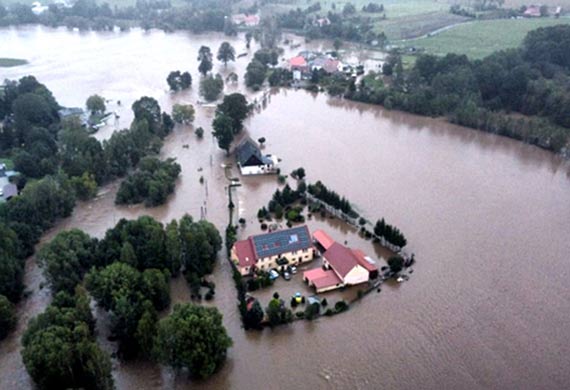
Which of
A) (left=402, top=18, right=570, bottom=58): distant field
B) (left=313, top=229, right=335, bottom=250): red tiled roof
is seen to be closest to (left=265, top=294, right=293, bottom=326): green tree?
(left=313, top=229, right=335, bottom=250): red tiled roof

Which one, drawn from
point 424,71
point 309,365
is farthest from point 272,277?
point 424,71

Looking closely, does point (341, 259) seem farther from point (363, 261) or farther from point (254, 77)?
point (254, 77)

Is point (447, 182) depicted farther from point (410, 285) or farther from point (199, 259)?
point (199, 259)

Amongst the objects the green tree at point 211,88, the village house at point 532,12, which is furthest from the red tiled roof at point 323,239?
the village house at point 532,12

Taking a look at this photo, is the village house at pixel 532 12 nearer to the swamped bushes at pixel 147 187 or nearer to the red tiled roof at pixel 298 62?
the red tiled roof at pixel 298 62

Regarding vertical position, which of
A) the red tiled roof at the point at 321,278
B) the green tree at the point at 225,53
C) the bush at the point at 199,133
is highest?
the green tree at the point at 225,53

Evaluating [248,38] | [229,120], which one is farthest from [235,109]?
[248,38]

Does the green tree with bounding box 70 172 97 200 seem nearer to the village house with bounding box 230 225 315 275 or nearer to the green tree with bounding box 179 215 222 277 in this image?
the green tree with bounding box 179 215 222 277

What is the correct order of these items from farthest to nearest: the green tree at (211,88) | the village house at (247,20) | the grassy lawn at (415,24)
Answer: the village house at (247,20), the grassy lawn at (415,24), the green tree at (211,88)
